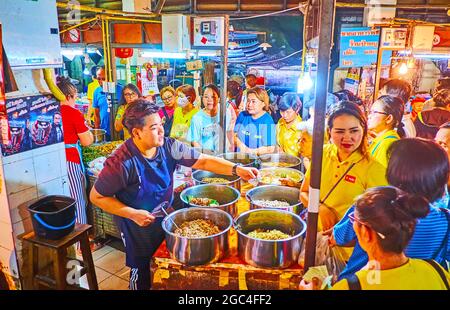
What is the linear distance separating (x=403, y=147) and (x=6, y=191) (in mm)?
3211

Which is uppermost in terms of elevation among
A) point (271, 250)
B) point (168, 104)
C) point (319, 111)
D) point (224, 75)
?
point (224, 75)

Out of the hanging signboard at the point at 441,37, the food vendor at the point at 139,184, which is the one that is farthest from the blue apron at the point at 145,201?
the hanging signboard at the point at 441,37

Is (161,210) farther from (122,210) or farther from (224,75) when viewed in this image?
(224,75)

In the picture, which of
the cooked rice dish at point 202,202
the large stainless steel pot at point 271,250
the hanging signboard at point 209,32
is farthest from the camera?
the hanging signboard at point 209,32

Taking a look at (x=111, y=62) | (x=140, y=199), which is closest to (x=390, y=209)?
(x=140, y=199)

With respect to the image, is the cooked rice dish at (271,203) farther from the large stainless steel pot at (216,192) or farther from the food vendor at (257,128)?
the food vendor at (257,128)

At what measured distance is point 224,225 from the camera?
3.01m

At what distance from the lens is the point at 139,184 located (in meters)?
3.17

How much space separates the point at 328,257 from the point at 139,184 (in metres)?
1.74

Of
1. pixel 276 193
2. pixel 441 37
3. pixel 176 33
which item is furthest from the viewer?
pixel 441 37

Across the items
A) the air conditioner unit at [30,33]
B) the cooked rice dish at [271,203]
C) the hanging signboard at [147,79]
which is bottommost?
the cooked rice dish at [271,203]

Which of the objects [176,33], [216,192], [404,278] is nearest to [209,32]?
[176,33]

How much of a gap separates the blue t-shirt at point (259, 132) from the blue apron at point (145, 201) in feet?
7.50

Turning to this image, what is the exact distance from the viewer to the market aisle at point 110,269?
415 centimetres
